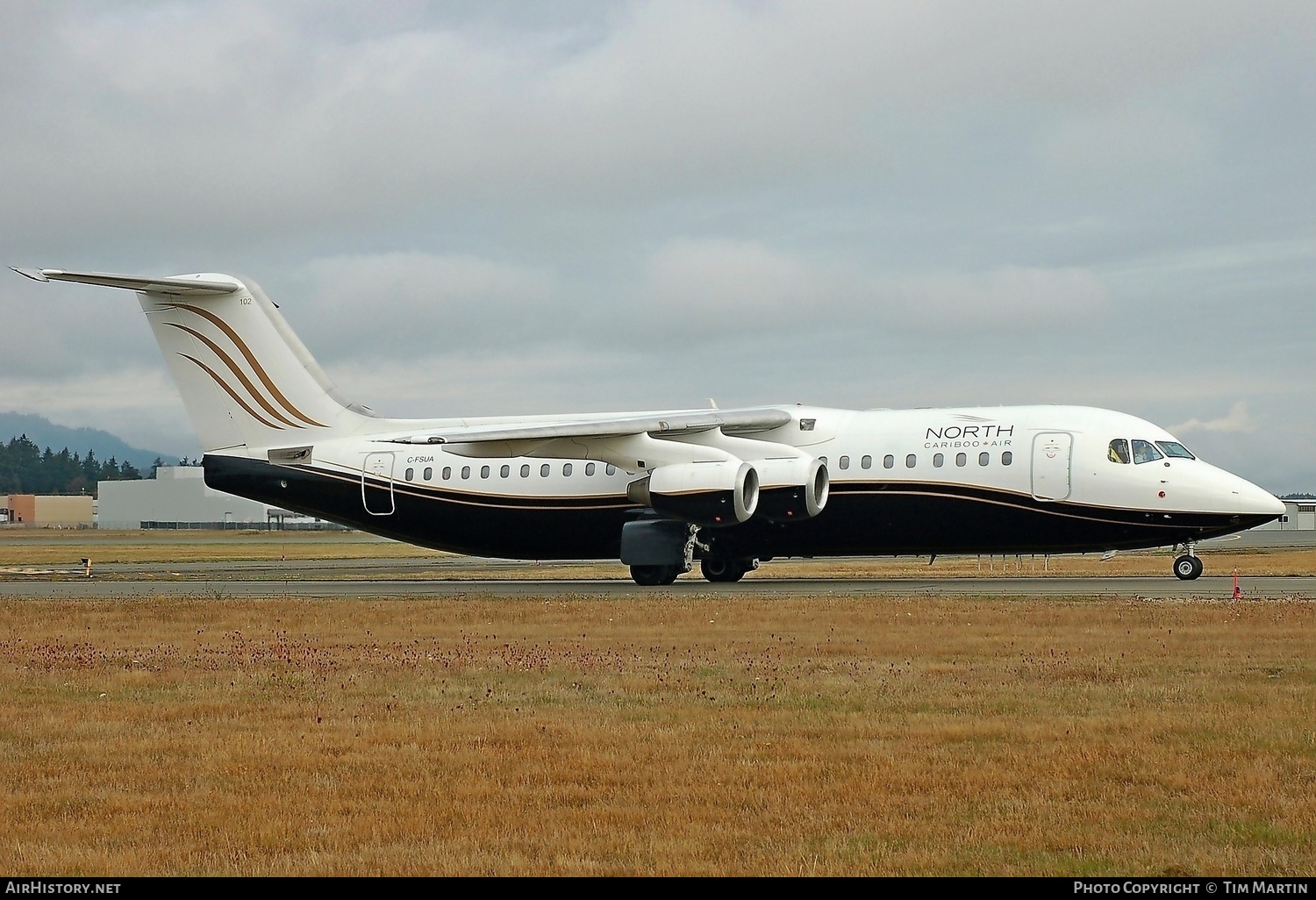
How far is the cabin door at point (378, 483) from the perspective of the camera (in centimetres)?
3250

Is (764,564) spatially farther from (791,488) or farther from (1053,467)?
(1053,467)

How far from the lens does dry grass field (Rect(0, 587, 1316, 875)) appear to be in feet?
23.2

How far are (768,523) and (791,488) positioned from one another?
154 cm

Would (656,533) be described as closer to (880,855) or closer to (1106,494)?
(1106,494)

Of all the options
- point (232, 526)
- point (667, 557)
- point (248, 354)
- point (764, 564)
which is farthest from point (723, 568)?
point (232, 526)

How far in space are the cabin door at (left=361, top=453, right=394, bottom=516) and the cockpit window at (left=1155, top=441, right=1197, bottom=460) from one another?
1735 centimetres

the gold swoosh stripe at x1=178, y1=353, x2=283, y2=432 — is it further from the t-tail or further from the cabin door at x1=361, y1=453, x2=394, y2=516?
the cabin door at x1=361, y1=453, x2=394, y2=516

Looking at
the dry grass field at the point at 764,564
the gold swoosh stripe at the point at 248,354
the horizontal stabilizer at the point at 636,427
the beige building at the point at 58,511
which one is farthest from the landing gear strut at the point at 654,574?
the beige building at the point at 58,511

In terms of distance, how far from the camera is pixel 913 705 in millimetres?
11469

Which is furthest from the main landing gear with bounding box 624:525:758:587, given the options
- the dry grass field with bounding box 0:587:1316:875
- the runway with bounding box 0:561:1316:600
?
the dry grass field with bounding box 0:587:1316:875

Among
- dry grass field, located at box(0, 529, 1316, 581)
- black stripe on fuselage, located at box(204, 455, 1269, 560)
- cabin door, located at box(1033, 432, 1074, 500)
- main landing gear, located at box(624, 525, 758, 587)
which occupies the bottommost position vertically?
dry grass field, located at box(0, 529, 1316, 581)

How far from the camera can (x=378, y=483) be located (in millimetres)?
32531
